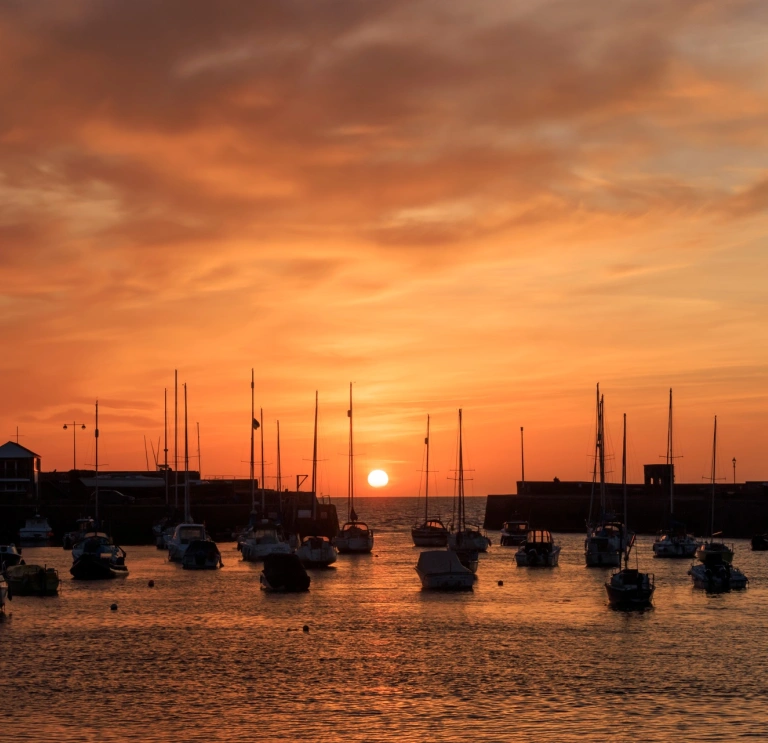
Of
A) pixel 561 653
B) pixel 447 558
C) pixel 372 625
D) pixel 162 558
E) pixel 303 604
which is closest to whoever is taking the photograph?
A: pixel 561 653

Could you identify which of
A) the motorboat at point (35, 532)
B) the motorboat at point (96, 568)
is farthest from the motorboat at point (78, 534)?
the motorboat at point (96, 568)

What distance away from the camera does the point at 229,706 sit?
40.6 meters

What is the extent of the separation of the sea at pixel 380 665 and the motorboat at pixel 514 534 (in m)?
60.6

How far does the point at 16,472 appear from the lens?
178125 millimetres

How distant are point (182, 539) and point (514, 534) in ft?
166

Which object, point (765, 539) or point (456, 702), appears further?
point (765, 539)

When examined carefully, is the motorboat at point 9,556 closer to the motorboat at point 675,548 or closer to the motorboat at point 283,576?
the motorboat at point 283,576

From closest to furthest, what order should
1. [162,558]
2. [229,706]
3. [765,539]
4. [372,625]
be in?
[229,706] → [372,625] → [162,558] → [765,539]

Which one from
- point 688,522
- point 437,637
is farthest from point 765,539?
point 437,637

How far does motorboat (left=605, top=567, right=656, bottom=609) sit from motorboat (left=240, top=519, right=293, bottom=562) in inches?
1528

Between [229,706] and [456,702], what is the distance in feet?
25.2

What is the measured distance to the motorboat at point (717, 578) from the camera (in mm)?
81812

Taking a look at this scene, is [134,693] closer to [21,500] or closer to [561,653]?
[561,653]

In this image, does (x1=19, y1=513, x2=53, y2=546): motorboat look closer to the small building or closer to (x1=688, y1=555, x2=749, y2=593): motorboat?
the small building
